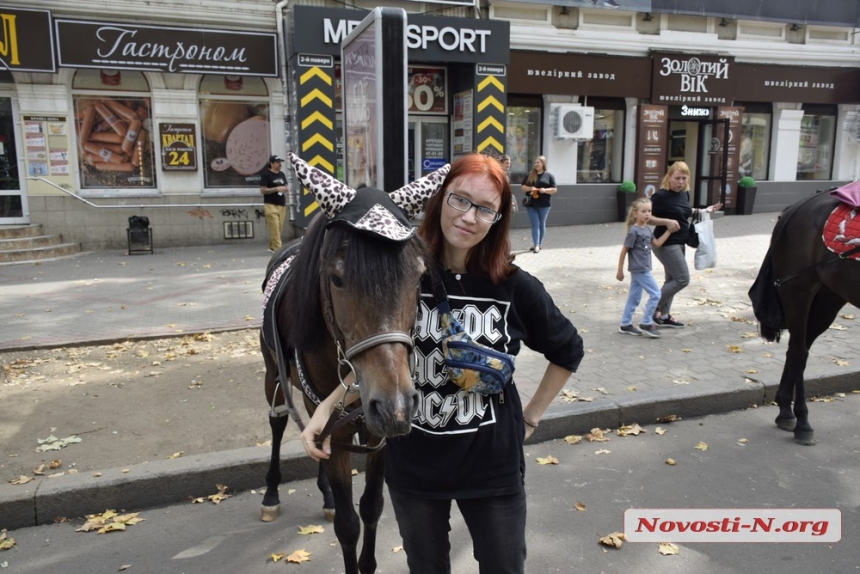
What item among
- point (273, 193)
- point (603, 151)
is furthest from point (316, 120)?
point (603, 151)

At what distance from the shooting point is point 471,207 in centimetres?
211

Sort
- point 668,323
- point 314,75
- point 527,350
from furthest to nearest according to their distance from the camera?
point 314,75 < point 668,323 < point 527,350

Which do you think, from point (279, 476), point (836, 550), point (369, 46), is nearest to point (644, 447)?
point (836, 550)

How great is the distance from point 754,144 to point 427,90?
10.7 metres

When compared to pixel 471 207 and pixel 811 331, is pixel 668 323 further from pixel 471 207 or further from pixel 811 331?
pixel 471 207

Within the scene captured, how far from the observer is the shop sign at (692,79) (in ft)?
58.6

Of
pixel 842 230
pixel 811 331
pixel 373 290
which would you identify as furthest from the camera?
pixel 811 331

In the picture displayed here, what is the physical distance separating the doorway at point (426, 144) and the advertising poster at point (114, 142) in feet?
20.5

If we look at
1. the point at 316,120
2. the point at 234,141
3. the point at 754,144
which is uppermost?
the point at 316,120

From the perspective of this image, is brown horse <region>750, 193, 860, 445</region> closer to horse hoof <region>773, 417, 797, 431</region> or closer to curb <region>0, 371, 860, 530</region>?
horse hoof <region>773, 417, 797, 431</region>

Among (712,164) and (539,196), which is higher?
(712,164)

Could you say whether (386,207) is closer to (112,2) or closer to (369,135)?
(369,135)

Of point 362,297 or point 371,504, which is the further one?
point 371,504

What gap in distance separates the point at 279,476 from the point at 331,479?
1.35 meters
